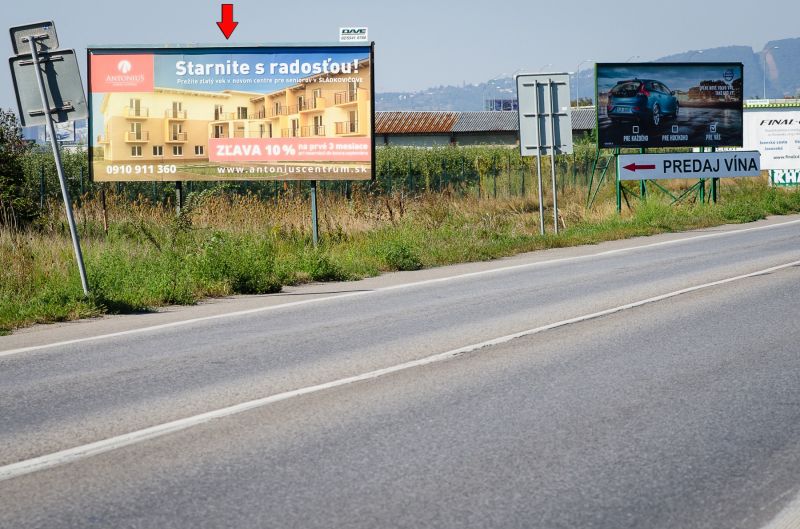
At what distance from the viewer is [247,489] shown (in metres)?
5.34

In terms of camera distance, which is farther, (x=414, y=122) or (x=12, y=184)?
(x=414, y=122)

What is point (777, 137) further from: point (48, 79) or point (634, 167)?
point (48, 79)

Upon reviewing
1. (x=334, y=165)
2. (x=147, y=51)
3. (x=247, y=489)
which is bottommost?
(x=247, y=489)

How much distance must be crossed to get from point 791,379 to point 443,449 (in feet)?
10.8

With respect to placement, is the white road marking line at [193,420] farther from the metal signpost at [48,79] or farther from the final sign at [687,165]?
the final sign at [687,165]

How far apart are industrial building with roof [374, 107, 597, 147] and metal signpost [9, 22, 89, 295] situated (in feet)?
286

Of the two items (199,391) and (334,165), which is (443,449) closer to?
(199,391)

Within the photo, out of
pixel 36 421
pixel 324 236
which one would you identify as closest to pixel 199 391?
pixel 36 421

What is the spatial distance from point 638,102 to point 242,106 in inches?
614

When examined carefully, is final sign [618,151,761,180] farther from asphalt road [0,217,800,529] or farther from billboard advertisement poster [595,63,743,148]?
asphalt road [0,217,800,529]

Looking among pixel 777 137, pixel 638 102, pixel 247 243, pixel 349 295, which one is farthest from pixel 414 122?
pixel 349 295

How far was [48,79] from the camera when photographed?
42.3 ft

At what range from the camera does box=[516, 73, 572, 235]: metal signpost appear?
23.5 m

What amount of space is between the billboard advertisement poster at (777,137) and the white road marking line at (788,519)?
41.3 meters
